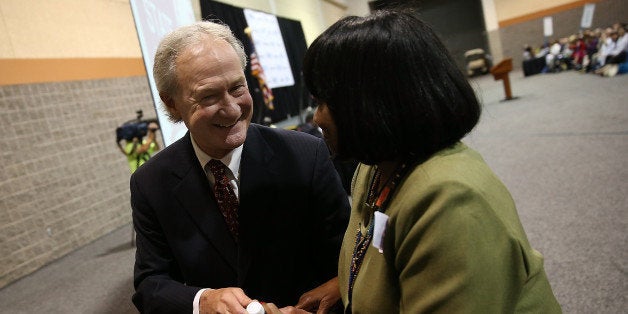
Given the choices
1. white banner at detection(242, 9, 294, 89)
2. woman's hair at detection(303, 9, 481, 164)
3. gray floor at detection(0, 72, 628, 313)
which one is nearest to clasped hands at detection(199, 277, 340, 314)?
woman's hair at detection(303, 9, 481, 164)

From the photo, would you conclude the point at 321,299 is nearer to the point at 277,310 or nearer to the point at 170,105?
the point at 277,310

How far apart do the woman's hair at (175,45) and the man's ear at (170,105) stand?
15 mm

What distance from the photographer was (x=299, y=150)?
4.48 feet

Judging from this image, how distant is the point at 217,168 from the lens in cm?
132

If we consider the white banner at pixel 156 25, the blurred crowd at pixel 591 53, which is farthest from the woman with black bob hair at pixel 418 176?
the blurred crowd at pixel 591 53

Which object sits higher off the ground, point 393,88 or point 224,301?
point 393,88

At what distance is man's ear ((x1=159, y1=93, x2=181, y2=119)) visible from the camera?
1297 millimetres

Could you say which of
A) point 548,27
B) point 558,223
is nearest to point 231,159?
point 558,223

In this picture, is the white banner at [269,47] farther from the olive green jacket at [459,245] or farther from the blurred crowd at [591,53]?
the blurred crowd at [591,53]

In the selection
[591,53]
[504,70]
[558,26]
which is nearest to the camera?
[504,70]

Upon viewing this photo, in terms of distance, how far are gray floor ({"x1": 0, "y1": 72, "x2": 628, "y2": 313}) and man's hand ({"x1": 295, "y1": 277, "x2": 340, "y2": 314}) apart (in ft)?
2.44

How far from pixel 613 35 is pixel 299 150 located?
1278 cm

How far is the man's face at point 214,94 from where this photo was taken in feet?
3.87

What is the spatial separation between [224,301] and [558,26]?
1851 centimetres
